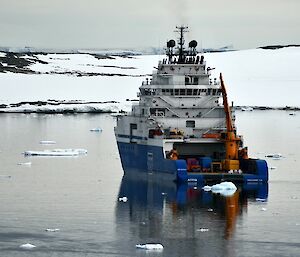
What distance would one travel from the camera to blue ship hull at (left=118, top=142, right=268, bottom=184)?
102 feet

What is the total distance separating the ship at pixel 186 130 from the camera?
31875 mm

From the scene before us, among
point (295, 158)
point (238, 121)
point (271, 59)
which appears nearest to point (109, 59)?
point (271, 59)

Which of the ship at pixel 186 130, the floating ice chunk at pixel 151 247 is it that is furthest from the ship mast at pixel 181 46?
the floating ice chunk at pixel 151 247

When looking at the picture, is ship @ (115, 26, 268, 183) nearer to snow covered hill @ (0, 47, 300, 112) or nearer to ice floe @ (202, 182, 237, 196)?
ice floe @ (202, 182, 237, 196)

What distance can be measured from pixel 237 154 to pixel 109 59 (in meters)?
85.3

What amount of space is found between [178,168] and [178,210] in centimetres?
454

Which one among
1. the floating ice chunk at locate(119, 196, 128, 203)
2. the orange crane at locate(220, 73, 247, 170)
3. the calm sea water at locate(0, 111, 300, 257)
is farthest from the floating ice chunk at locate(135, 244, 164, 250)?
the orange crane at locate(220, 73, 247, 170)

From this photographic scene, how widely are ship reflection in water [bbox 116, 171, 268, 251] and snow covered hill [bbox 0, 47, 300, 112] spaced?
50820 millimetres

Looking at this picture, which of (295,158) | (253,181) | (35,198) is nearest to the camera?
(35,198)

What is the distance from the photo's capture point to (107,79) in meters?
96.8

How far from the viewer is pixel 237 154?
32.3 metres

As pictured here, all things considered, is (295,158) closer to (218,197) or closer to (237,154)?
(237,154)

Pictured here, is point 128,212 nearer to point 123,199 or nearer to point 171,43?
point 123,199

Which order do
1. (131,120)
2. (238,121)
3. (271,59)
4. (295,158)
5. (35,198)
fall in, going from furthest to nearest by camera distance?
1. (271,59)
2. (238,121)
3. (295,158)
4. (131,120)
5. (35,198)
